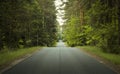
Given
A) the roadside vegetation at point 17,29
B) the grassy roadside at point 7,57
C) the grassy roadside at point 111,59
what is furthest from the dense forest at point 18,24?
the grassy roadside at point 111,59

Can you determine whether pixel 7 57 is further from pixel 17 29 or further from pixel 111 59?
pixel 17 29

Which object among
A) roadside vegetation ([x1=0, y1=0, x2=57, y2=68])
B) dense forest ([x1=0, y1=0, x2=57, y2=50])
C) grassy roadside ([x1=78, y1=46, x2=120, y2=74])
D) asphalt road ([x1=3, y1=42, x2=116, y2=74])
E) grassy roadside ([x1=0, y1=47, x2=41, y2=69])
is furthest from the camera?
dense forest ([x1=0, y1=0, x2=57, y2=50])

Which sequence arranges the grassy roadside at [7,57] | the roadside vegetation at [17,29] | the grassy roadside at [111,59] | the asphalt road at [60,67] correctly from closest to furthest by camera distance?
the asphalt road at [60,67] < the grassy roadside at [111,59] < the grassy roadside at [7,57] < the roadside vegetation at [17,29]

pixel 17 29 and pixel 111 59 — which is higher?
pixel 17 29

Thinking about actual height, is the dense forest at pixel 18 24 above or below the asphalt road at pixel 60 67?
above

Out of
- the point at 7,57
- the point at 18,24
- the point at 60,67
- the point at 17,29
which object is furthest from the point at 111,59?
the point at 18,24

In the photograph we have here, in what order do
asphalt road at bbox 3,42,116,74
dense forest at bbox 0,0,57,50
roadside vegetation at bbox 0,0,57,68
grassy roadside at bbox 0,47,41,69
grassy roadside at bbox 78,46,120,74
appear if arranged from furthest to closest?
dense forest at bbox 0,0,57,50, roadside vegetation at bbox 0,0,57,68, grassy roadside at bbox 0,47,41,69, grassy roadside at bbox 78,46,120,74, asphalt road at bbox 3,42,116,74

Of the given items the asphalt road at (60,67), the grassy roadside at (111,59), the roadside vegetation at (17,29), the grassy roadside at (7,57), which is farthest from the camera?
the roadside vegetation at (17,29)

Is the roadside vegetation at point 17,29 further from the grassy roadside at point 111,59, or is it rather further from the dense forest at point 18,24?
the grassy roadside at point 111,59

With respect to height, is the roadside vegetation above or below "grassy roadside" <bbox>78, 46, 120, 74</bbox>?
above

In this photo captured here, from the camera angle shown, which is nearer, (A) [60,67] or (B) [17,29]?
(A) [60,67]

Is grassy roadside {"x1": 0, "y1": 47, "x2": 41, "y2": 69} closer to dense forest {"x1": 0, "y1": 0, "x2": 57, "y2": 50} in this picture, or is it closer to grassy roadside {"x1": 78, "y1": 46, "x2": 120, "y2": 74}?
dense forest {"x1": 0, "y1": 0, "x2": 57, "y2": 50}

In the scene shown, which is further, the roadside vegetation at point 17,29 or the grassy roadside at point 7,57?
the roadside vegetation at point 17,29

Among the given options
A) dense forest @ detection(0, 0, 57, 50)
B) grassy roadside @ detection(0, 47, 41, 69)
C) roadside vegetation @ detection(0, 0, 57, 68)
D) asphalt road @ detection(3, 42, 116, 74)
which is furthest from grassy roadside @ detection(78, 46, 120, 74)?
dense forest @ detection(0, 0, 57, 50)
